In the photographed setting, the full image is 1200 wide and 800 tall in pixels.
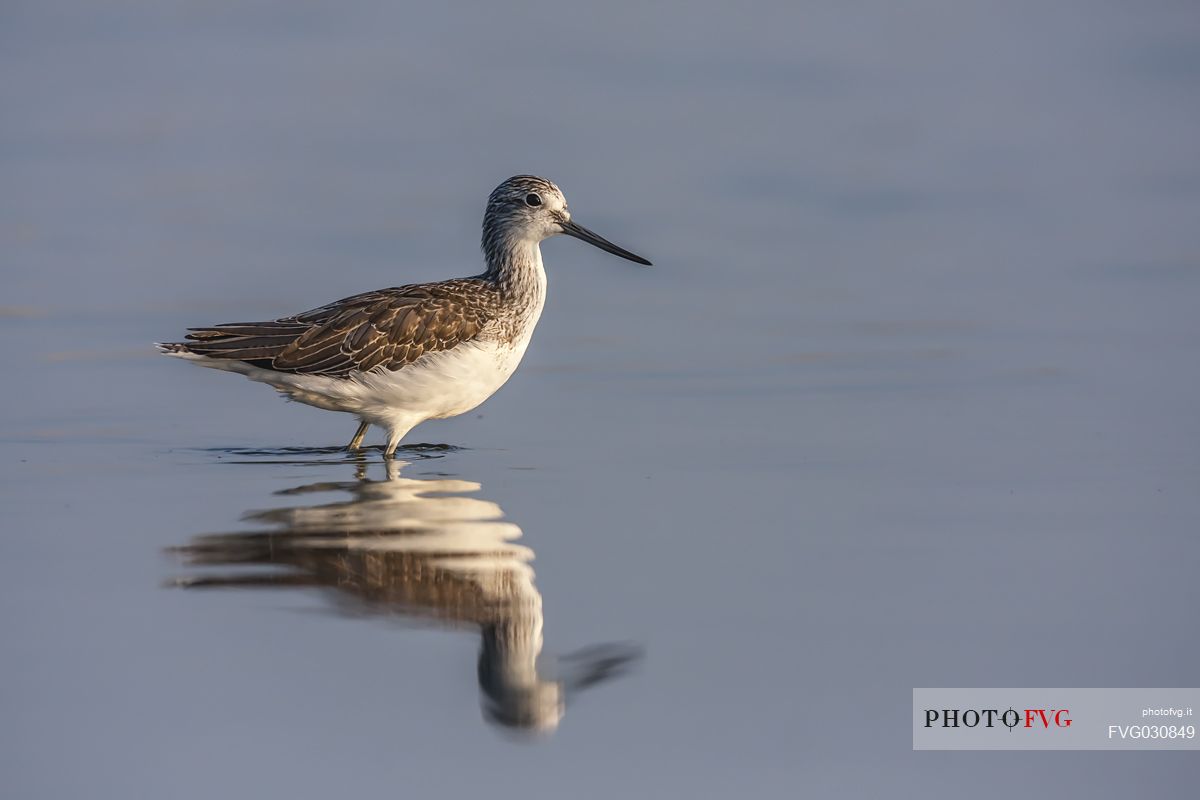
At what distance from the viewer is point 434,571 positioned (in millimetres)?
7613

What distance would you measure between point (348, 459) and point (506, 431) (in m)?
1.07

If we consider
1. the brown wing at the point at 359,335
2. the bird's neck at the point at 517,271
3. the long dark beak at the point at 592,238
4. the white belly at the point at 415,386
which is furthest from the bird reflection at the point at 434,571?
the long dark beak at the point at 592,238

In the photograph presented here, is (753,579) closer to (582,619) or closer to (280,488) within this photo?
(582,619)

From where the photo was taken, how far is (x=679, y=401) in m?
11.3

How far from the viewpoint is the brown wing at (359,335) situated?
10539 mm

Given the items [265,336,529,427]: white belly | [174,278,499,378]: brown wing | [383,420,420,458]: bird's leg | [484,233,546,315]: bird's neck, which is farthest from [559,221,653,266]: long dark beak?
[383,420,420,458]: bird's leg

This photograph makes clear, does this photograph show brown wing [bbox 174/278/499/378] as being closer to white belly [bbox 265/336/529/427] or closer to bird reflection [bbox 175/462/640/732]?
white belly [bbox 265/336/529/427]

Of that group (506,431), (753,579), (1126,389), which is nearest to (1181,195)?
(1126,389)

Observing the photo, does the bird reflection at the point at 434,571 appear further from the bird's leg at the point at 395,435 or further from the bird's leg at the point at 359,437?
the bird's leg at the point at 359,437

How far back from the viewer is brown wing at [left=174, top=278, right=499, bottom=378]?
415 inches

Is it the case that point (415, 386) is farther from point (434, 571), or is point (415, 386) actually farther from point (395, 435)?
point (434, 571)

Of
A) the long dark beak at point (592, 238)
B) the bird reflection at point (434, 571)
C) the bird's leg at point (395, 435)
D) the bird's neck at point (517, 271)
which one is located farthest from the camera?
the long dark beak at point (592, 238)

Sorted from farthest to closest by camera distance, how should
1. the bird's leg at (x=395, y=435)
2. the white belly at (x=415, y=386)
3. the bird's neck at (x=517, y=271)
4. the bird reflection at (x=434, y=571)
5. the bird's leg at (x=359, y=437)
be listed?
the bird's neck at (x=517, y=271)
the bird's leg at (x=359, y=437)
the bird's leg at (x=395, y=435)
the white belly at (x=415, y=386)
the bird reflection at (x=434, y=571)

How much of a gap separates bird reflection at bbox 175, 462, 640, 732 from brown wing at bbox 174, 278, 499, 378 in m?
1.43
